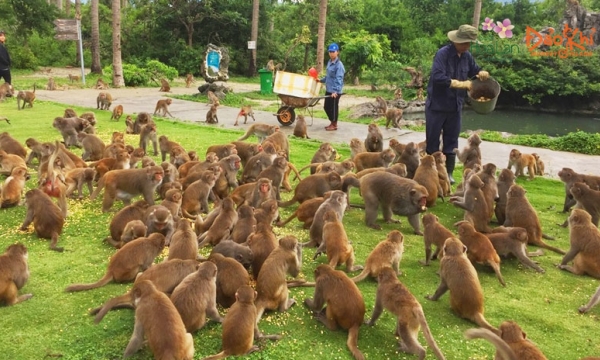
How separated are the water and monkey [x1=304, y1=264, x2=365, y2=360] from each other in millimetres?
17770

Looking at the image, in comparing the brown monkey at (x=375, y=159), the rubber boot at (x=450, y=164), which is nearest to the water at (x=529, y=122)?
the rubber boot at (x=450, y=164)

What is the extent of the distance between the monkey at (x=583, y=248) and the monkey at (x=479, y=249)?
1.03m

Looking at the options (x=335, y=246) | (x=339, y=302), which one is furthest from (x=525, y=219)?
(x=339, y=302)

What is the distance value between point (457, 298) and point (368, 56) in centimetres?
3101

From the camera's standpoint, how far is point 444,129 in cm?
1032

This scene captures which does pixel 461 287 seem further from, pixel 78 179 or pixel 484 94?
pixel 78 179

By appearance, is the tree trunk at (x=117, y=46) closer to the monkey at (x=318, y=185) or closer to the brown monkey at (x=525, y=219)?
the monkey at (x=318, y=185)

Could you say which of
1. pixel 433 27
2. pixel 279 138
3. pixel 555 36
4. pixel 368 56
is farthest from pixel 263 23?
pixel 279 138

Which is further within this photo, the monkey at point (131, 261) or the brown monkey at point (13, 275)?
the monkey at point (131, 261)

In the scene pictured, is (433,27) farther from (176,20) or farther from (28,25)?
(28,25)

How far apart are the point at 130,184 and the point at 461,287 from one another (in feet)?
16.7

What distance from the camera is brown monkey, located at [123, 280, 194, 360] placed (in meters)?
4.18

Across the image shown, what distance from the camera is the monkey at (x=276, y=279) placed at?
521 centimetres

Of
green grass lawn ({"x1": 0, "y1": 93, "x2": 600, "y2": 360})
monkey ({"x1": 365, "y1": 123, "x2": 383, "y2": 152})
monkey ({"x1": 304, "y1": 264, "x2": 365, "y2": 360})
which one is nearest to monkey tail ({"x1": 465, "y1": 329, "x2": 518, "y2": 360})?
green grass lawn ({"x1": 0, "y1": 93, "x2": 600, "y2": 360})
